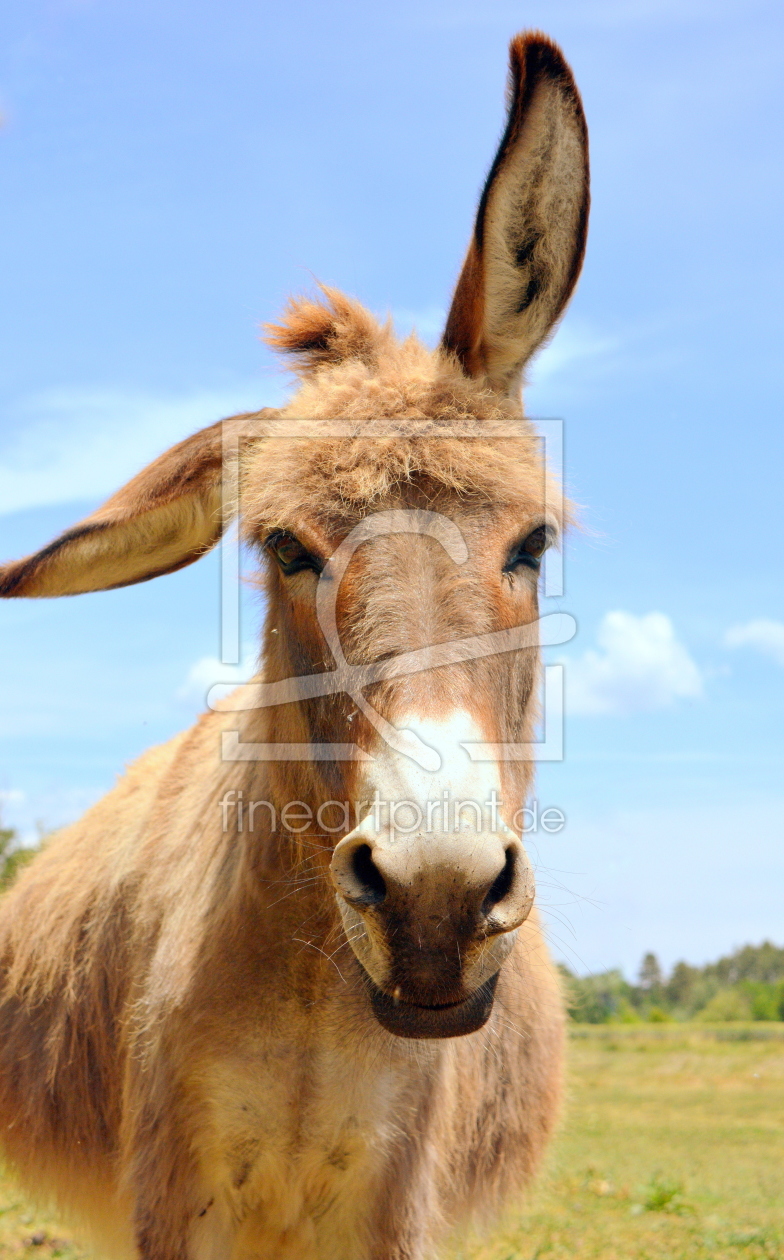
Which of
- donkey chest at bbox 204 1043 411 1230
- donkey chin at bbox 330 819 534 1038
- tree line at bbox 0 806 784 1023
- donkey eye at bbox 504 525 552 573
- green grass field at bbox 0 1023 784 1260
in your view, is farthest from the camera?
tree line at bbox 0 806 784 1023

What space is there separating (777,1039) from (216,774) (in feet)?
74.4

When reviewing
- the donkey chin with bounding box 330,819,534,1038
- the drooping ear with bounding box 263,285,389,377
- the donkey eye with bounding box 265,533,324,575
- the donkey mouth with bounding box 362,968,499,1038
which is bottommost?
the donkey mouth with bounding box 362,968,499,1038

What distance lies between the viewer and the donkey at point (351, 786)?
237 cm

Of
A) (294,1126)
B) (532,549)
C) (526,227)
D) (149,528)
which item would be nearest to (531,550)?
(532,549)

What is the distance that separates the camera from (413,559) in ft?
8.77

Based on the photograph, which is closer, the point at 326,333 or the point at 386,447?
the point at 386,447

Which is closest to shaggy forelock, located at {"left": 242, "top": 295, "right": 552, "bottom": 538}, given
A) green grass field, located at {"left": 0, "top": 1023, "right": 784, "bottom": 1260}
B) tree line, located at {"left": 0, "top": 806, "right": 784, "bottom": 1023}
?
green grass field, located at {"left": 0, "top": 1023, "right": 784, "bottom": 1260}

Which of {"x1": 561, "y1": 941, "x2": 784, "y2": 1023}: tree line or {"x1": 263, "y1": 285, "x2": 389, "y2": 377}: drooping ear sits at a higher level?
{"x1": 263, "y1": 285, "x2": 389, "y2": 377}: drooping ear

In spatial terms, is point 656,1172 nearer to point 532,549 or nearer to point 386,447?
point 532,549

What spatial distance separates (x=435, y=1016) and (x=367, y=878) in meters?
0.38

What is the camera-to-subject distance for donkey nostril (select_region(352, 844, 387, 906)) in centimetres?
229

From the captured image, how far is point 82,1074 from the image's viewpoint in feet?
14.2

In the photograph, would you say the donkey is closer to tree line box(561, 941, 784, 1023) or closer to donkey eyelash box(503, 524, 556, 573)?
donkey eyelash box(503, 524, 556, 573)

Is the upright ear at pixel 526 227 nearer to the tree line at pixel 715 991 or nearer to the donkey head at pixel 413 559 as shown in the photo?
the donkey head at pixel 413 559
